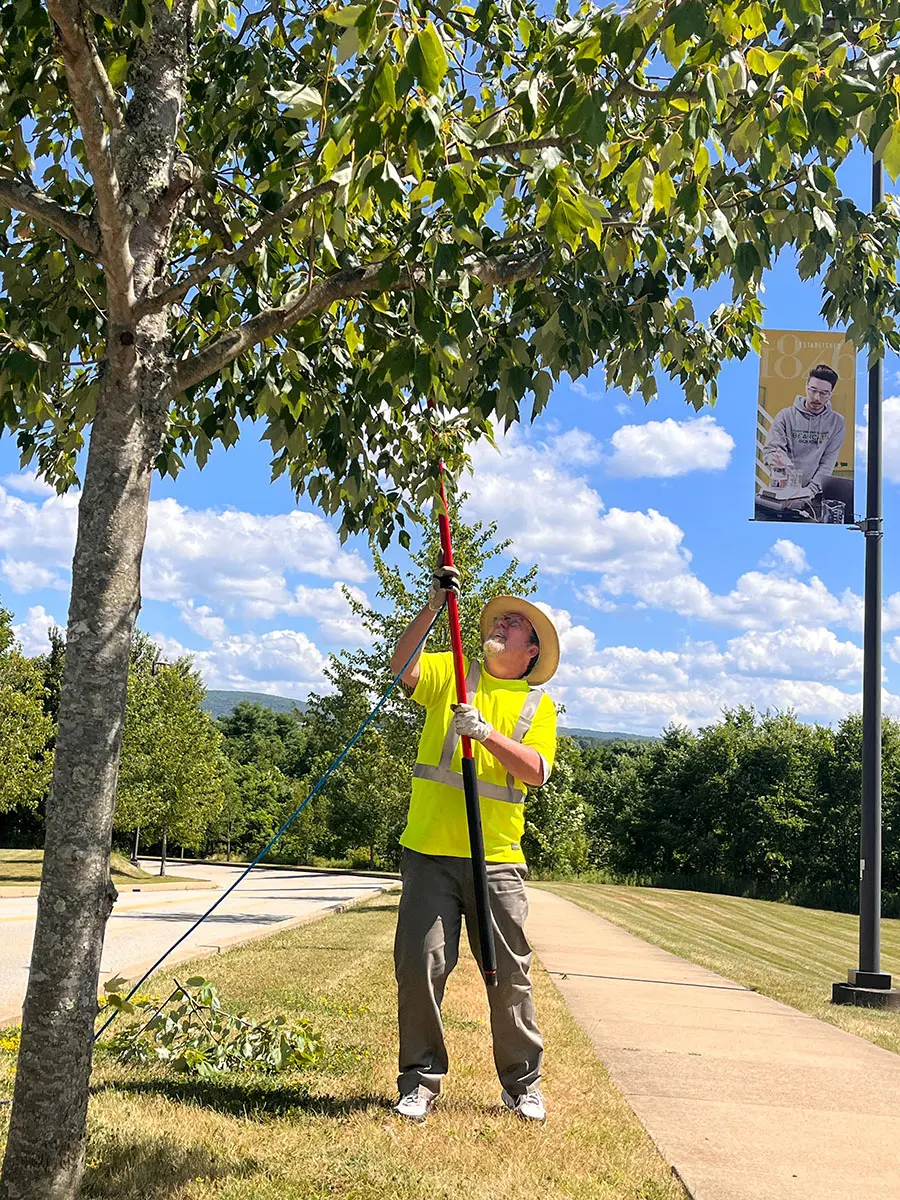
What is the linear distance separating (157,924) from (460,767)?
12689 millimetres

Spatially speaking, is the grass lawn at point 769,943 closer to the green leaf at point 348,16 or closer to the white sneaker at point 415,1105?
the white sneaker at point 415,1105

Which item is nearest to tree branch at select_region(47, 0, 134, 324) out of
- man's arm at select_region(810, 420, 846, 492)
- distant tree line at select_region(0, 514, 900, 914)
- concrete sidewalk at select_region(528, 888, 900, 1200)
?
concrete sidewalk at select_region(528, 888, 900, 1200)

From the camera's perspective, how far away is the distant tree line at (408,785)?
66.6ft

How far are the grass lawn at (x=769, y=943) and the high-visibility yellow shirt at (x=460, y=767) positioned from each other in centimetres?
447

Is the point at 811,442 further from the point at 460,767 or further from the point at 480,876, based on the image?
the point at 480,876

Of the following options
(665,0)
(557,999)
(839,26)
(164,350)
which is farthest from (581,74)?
(557,999)

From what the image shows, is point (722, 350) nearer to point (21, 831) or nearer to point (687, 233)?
point (687, 233)

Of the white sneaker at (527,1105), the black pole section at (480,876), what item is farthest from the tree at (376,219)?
the white sneaker at (527,1105)

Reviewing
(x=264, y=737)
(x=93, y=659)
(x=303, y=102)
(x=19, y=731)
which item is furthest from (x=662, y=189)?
(x=264, y=737)

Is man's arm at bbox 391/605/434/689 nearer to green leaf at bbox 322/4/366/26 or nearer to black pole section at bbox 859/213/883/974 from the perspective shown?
green leaf at bbox 322/4/366/26

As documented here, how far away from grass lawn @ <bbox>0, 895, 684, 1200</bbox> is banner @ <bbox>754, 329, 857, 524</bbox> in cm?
677

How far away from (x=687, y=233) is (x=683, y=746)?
183ft

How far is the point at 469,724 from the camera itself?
14.8 ft

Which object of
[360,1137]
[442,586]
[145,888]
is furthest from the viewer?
[145,888]
